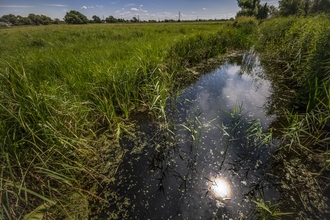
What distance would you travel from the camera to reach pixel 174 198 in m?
1.53

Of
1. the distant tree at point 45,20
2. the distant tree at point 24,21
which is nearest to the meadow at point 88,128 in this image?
the distant tree at point 24,21

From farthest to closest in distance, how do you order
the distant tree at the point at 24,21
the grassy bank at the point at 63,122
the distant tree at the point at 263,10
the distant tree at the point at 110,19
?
the distant tree at the point at 110,19, the distant tree at the point at 263,10, the distant tree at the point at 24,21, the grassy bank at the point at 63,122

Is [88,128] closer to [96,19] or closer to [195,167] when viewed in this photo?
[195,167]

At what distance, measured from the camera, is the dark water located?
145cm

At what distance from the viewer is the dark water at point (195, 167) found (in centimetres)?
145

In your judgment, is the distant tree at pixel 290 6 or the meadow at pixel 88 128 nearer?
the meadow at pixel 88 128

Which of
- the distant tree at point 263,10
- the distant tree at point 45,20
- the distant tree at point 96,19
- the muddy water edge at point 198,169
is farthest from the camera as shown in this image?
the distant tree at point 96,19

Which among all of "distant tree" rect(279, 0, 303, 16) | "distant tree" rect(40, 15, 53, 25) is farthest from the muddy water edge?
"distant tree" rect(40, 15, 53, 25)

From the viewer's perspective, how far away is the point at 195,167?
6.03ft

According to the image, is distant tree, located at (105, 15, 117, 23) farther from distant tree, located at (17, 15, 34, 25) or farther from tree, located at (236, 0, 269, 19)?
tree, located at (236, 0, 269, 19)

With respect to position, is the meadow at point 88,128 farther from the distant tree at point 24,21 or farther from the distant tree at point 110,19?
the distant tree at point 110,19

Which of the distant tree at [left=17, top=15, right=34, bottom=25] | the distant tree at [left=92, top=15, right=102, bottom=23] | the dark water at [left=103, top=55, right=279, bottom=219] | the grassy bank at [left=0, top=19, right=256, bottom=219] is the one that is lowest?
the dark water at [left=103, top=55, right=279, bottom=219]

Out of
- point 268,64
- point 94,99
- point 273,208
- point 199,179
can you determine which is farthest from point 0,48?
point 268,64

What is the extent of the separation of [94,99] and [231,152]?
2.26 metres
